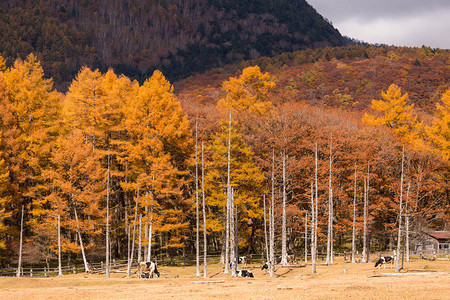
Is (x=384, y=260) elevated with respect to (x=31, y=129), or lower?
lower

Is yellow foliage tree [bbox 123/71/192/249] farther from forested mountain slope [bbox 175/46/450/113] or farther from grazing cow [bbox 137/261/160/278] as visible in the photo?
forested mountain slope [bbox 175/46/450/113]

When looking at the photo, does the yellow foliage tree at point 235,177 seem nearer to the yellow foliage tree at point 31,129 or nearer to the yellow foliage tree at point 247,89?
the yellow foliage tree at point 247,89

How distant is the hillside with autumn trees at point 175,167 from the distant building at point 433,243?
2285 mm

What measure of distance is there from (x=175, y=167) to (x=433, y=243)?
31.4 meters

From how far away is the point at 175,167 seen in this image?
47.8m

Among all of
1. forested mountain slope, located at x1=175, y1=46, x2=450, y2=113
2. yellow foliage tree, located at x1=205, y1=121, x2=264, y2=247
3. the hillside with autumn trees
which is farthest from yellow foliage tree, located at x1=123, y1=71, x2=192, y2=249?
forested mountain slope, located at x1=175, y1=46, x2=450, y2=113

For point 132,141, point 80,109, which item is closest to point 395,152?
point 132,141

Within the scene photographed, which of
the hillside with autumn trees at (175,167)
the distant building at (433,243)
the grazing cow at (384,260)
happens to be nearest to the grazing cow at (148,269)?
the hillside with autumn trees at (175,167)

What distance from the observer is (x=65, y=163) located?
4359cm

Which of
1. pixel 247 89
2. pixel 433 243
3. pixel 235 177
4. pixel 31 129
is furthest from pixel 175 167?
pixel 433 243

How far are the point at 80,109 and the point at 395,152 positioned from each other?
34916 millimetres

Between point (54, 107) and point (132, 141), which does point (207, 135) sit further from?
point (54, 107)

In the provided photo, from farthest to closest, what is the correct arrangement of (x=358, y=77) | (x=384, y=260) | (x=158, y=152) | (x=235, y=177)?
(x=358, y=77)
(x=158, y=152)
(x=235, y=177)
(x=384, y=260)

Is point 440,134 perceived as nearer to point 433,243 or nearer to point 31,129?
point 433,243
